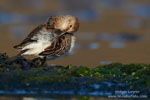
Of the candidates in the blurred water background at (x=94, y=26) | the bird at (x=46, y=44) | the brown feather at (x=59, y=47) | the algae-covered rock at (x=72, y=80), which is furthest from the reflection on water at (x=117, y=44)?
the algae-covered rock at (x=72, y=80)

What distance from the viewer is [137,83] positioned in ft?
27.5

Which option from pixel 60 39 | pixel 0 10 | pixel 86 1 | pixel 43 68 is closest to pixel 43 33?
pixel 60 39

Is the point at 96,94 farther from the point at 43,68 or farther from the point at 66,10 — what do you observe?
the point at 66,10

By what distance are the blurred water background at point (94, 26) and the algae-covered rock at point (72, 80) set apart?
8.67 feet

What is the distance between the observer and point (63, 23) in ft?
34.6

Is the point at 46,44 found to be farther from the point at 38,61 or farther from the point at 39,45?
the point at 38,61

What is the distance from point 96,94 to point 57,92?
635 millimetres

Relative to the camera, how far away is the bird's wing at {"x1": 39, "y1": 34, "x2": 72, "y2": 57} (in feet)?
31.4

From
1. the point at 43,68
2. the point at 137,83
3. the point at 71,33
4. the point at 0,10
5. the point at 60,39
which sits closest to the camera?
the point at 137,83

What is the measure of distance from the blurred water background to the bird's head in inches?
48.7

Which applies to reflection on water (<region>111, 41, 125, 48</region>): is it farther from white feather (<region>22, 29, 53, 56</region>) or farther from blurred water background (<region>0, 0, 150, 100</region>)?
white feather (<region>22, 29, 53, 56</region>)

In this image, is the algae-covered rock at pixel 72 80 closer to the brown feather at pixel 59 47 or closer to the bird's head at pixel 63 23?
the brown feather at pixel 59 47

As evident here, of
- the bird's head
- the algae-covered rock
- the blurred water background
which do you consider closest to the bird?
the bird's head

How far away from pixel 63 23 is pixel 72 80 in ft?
7.83
